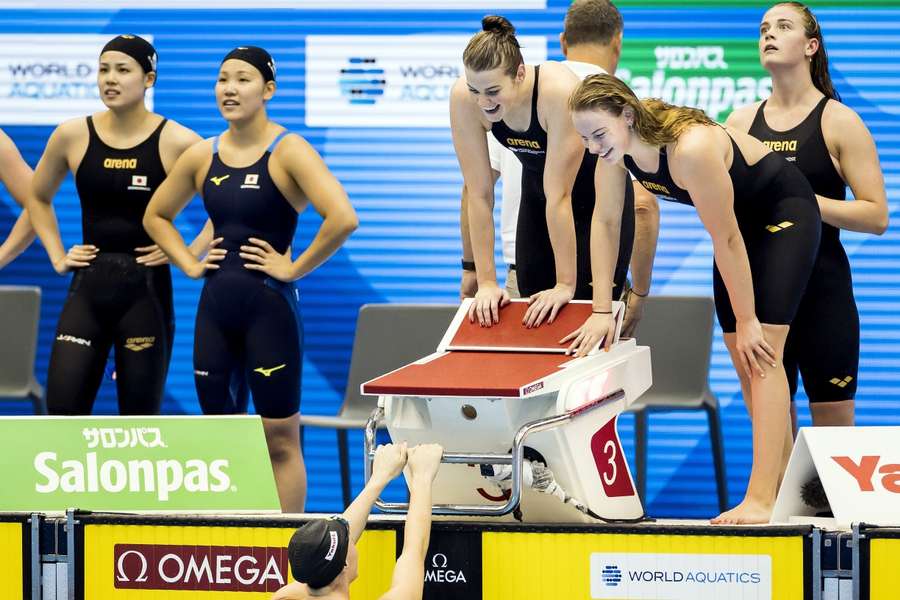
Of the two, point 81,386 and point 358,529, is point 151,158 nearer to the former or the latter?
point 81,386

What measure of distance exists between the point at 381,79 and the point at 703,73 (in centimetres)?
164

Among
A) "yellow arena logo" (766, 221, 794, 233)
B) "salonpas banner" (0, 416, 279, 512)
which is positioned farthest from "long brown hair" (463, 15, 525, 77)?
"salonpas banner" (0, 416, 279, 512)

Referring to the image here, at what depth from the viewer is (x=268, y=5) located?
7211 mm

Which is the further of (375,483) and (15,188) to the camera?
(15,188)

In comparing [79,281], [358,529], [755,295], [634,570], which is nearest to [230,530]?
[358,529]

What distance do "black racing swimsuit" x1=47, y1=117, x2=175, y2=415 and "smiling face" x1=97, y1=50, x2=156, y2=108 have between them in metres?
0.18

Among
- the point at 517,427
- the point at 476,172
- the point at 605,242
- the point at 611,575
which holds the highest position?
the point at 476,172

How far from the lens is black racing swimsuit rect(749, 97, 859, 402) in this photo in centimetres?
441

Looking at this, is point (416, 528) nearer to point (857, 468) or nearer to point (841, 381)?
point (857, 468)

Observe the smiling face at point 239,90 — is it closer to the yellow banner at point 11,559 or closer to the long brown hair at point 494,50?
the long brown hair at point 494,50

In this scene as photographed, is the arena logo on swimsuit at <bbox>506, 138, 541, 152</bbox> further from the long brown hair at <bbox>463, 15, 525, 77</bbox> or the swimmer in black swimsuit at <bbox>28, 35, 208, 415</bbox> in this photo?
the swimmer in black swimsuit at <bbox>28, 35, 208, 415</bbox>

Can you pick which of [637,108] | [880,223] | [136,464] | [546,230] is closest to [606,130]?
[637,108]

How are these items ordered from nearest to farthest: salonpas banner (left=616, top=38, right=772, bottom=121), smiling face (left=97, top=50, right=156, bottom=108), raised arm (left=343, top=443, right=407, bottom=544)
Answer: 1. raised arm (left=343, top=443, right=407, bottom=544)
2. smiling face (left=97, top=50, right=156, bottom=108)
3. salonpas banner (left=616, top=38, right=772, bottom=121)

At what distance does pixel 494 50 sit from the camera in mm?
3998
